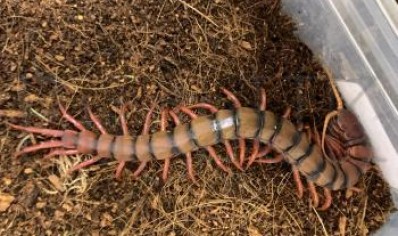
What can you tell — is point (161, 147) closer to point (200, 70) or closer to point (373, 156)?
point (200, 70)

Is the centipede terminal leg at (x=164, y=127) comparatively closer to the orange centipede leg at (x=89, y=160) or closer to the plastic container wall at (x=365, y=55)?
the orange centipede leg at (x=89, y=160)

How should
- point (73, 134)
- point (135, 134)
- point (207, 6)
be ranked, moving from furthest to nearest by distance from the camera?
1. point (207, 6)
2. point (135, 134)
3. point (73, 134)

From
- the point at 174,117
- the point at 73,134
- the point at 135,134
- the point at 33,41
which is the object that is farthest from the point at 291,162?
the point at 33,41

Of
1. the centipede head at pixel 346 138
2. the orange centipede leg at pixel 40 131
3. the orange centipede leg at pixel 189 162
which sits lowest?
the orange centipede leg at pixel 40 131

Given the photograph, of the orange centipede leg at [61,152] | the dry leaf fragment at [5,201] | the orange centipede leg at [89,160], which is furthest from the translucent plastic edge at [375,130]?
the dry leaf fragment at [5,201]

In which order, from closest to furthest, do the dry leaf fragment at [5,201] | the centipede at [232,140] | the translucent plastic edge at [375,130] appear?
1. the dry leaf fragment at [5,201]
2. the centipede at [232,140]
3. the translucent plastic edge at [375,130]

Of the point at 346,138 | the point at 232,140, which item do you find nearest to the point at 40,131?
the point at 232,140
